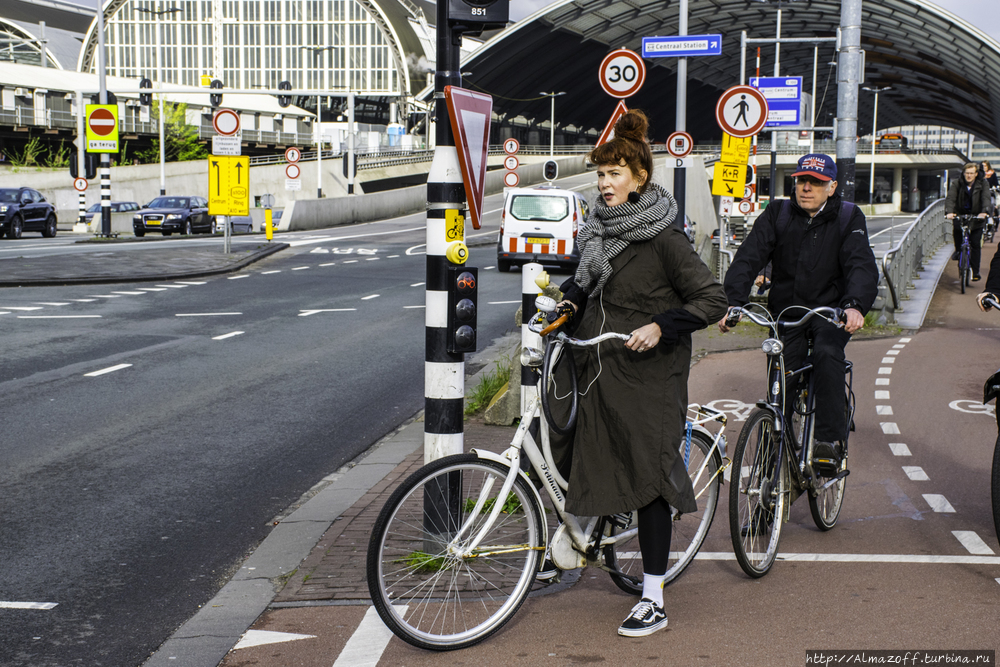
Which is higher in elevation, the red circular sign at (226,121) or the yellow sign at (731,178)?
the red circular sign at (226,121)

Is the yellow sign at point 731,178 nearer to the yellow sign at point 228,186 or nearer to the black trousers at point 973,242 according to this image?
the black trousers at point 973,242

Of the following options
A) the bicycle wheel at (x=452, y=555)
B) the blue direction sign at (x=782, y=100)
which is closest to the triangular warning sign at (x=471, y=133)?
the bicycle wheel at (x=452, y=555)

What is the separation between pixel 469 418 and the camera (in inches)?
328

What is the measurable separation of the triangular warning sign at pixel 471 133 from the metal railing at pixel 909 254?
10.8m

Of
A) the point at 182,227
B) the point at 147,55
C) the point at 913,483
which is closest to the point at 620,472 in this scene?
the point at 913,483

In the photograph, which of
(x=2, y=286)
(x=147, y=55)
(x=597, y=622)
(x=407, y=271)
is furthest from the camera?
(x=147, y=55)

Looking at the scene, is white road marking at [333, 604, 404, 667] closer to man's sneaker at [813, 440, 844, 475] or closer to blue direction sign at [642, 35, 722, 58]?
man's sneaker at [813, 440, 844, 475]

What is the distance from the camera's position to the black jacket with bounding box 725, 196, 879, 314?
5199 millimetres

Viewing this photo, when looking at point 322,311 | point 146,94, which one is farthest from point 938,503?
point 146,94

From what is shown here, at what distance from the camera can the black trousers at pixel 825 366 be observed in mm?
5090

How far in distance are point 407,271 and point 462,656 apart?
19.8m

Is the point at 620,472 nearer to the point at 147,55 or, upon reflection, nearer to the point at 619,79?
the point at 619,79

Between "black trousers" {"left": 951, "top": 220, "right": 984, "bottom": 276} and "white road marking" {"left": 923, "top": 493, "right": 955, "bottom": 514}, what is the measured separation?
11.7m

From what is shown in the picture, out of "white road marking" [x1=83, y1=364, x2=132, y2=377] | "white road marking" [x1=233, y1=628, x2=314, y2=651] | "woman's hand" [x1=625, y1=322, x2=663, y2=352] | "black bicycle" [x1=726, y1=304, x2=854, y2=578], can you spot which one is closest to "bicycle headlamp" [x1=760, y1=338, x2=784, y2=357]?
"black bicycle" [x1=726, y1=304, x2=854, y2=578]
